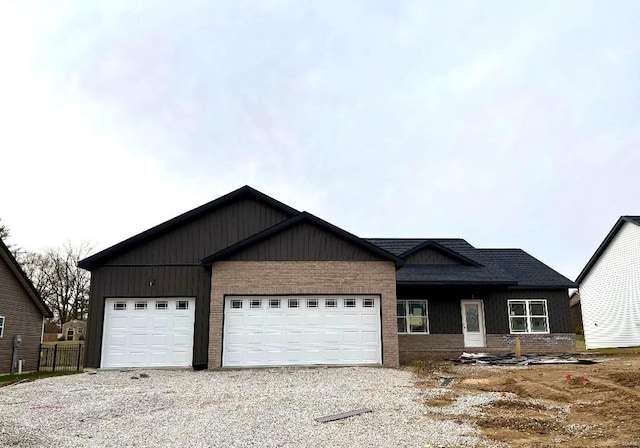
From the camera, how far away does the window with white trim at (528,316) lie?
69.8ft

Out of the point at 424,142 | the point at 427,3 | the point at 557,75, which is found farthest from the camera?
the point at 424,142

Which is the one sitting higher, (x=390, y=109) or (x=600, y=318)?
(x=390, y=109)

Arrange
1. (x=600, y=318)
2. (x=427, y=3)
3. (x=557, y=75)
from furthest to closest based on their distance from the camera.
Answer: (x=600, y=318) → (x=557, y=75) → (x=427, y=3)

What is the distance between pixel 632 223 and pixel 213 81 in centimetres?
2461

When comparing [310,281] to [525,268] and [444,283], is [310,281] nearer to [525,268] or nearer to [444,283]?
[444,283]

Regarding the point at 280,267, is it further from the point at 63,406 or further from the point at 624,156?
the point at 624,156

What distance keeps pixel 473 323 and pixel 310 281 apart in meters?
8.70

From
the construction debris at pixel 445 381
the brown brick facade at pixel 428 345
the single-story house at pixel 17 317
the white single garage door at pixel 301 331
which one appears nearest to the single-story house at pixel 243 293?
the white single garage door at pixel 301 331

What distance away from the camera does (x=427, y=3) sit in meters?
14.9

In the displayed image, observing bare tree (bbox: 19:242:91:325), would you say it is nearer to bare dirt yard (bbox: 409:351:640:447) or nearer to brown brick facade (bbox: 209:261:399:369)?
brown brick facade (bbox: 209:261:399:369)

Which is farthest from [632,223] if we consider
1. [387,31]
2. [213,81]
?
[213,81]

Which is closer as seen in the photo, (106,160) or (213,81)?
(213,81)

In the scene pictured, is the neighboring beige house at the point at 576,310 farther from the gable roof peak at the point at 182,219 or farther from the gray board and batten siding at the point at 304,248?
the gable roof peak at the point at 182,219

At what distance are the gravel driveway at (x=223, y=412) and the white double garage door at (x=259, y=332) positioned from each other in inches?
66.4
